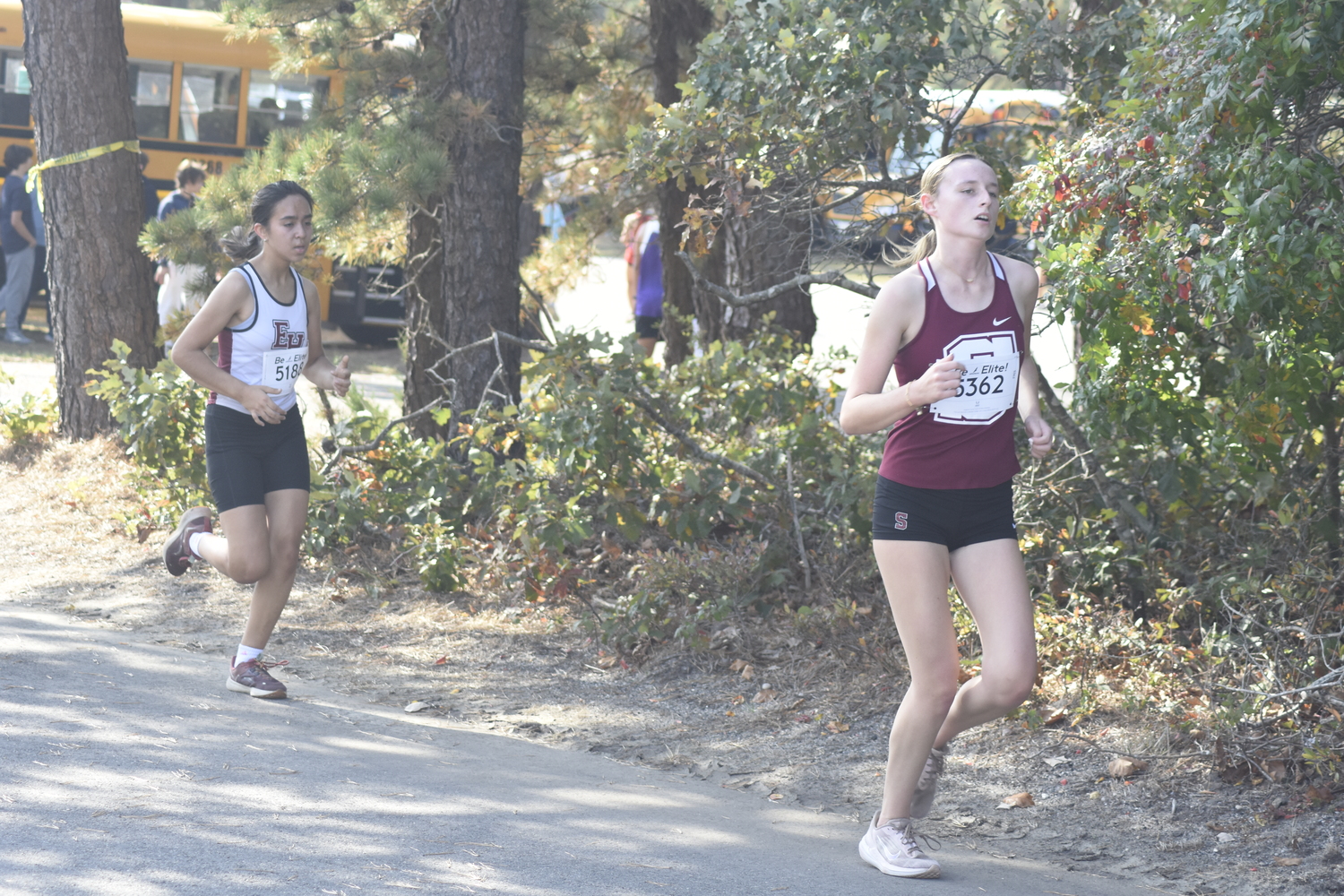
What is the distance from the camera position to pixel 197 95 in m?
16.6

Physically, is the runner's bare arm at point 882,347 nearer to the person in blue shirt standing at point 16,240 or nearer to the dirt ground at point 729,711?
the dirt ground at point 729,711

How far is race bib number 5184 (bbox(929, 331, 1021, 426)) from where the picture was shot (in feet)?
12.1

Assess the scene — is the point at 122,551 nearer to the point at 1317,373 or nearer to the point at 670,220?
the point at 670,220

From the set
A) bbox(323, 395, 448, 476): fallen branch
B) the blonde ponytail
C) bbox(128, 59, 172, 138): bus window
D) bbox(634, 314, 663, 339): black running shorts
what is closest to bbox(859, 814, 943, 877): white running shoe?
the blonde ponytail

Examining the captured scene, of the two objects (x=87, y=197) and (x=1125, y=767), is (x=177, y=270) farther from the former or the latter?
(x=1125, y=767)

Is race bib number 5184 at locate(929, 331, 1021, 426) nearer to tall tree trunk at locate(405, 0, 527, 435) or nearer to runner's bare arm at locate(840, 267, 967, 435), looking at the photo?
runner's bare arm at locate(840, 267, 967, 435)

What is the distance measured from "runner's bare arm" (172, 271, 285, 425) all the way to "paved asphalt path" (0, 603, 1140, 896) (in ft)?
3.74

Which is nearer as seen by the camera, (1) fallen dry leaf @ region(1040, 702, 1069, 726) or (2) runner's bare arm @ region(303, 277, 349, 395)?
(1) fallen dry leaf @ region(1040, 702, 1069, 726)

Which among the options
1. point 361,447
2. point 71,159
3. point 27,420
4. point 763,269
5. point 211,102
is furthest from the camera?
point 211,102

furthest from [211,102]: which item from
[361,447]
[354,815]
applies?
[354,815]

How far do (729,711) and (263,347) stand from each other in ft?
7.49

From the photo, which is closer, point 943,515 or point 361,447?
→ point 943,515

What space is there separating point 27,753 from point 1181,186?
3945 mm

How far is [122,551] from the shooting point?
7.76 metres
